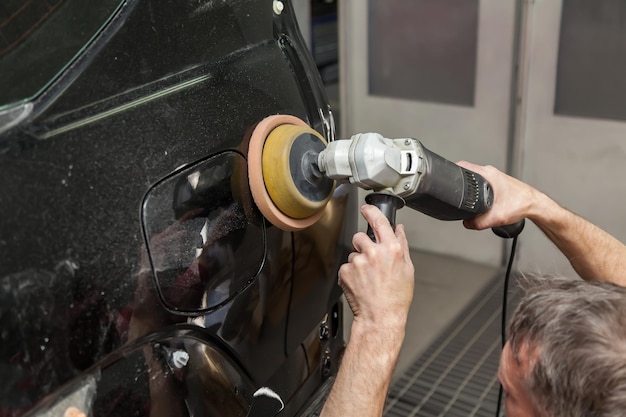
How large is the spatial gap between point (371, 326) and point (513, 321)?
0.89 feet

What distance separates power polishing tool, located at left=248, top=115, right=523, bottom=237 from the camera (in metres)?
1.24

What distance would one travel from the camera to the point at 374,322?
1290 millimetres

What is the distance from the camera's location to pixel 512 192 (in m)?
1.67

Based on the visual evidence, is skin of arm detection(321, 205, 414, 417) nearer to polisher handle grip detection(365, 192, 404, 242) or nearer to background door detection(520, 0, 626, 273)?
polisher handle grip detection(365, 192, 404, 242)

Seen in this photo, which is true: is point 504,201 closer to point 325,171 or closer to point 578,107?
point 325,171

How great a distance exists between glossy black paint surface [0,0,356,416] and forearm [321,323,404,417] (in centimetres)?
14

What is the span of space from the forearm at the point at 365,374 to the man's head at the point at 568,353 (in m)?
0.23

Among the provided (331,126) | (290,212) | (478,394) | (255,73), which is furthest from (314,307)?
(478,394)

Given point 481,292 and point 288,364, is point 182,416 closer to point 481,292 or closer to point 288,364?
point 288,364

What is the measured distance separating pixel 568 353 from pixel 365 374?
0.36 meters

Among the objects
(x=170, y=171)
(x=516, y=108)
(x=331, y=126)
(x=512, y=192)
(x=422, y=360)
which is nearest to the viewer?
(x=170, y=171)

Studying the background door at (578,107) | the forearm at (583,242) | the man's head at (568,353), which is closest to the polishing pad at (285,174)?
the man's head at (568,353)

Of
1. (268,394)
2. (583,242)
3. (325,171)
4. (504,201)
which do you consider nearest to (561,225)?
(583,242)

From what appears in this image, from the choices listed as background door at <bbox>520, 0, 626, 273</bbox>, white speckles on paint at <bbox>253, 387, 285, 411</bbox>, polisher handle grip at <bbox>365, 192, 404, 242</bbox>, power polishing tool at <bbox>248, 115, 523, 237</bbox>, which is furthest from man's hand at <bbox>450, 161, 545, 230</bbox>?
background door at <bbox>520, 0, 626, 273</bbox>
